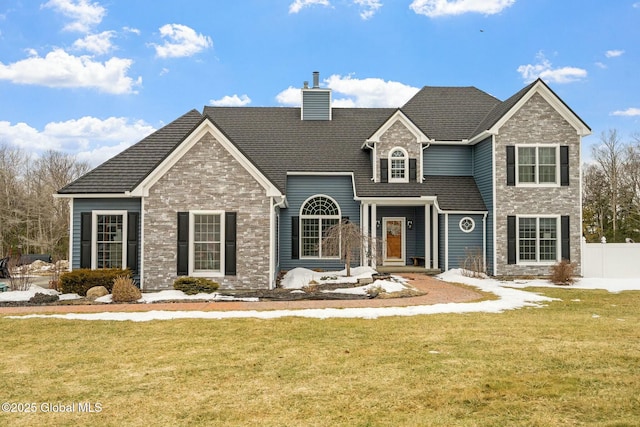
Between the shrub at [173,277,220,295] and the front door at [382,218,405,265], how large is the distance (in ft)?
33.4

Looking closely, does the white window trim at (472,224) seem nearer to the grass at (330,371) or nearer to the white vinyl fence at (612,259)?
the white vinyl fence at (612,259)

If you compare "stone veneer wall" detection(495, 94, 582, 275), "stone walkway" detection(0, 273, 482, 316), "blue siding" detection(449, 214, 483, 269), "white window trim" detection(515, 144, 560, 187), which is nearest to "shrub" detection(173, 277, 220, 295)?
"stone walkway" detection(0, 273, 482, 316)

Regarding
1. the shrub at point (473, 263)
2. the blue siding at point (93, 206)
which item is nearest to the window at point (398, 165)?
the shrub at point (473, 263)

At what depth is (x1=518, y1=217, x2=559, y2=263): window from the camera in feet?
64.2

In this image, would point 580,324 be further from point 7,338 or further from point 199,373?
point 7,338

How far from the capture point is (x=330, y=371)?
667 cm

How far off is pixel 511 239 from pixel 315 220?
8.30 metres

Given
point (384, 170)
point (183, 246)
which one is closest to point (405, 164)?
point (384, 170)

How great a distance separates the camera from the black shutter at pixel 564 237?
1931 centimetres

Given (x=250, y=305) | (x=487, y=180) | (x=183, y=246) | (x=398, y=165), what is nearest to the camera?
(x=250, y=305)

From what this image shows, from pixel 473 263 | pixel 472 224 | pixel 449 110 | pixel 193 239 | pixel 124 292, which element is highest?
pixel 449 110

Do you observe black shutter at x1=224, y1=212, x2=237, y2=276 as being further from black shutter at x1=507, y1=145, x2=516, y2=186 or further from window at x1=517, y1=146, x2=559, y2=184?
window at x1=517, y1=146, x2=559, y2=184

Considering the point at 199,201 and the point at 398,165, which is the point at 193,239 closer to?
the point at 199,201

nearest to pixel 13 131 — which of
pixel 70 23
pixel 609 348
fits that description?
pixel 70 23
